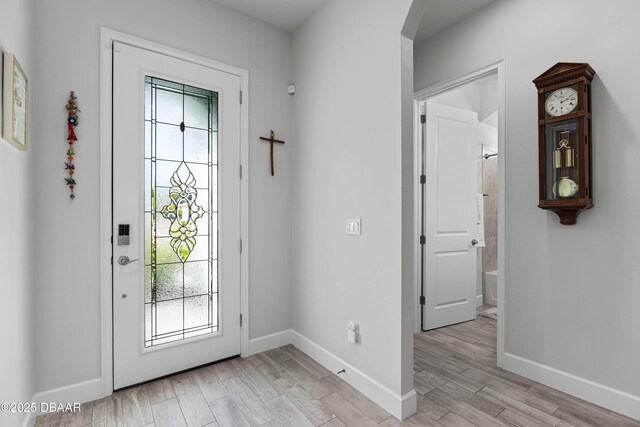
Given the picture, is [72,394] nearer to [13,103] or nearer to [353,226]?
[13,103]

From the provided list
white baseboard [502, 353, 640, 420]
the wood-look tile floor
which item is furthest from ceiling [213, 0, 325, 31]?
white baseboard [502, 353, 640, 420]

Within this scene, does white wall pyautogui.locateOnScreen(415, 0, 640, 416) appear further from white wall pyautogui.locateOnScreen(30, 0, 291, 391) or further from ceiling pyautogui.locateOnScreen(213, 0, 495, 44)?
white wall pyautogui.locateOnScreen(30, 0, 291, 391)

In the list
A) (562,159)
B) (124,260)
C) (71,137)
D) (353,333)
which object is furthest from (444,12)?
(124,260)

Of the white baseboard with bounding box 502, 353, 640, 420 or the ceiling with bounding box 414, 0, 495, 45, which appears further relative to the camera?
the ceiling with bounding box 414, 0, 495, 45

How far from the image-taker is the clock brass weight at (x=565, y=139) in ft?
6.74

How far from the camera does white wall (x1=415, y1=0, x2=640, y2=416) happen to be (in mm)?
1954

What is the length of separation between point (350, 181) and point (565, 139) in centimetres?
147

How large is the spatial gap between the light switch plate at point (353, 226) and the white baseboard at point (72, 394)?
6.41 feet

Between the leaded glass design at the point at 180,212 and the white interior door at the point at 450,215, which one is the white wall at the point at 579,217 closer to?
the white interior door at the point at 450,215

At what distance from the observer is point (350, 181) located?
7.84ft

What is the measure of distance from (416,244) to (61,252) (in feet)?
9.63

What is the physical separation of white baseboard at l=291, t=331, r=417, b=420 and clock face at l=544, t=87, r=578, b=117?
82.4 inches

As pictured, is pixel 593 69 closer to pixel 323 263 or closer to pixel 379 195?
pixel 379 195

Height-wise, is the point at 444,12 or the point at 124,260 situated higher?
the point at 444,12
